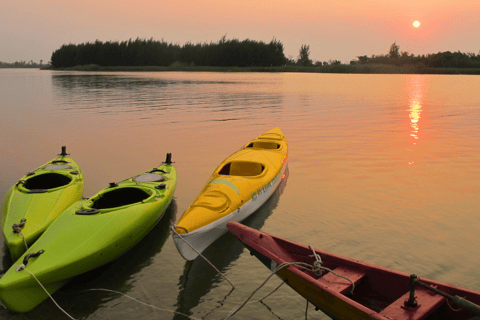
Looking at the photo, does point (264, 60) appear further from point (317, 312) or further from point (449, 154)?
point (317, 312)

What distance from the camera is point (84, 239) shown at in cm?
600

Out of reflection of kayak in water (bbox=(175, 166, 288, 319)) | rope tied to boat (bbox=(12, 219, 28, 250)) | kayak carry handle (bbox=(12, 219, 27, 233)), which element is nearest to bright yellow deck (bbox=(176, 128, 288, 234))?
reflection of kayak in water (bbox=(175, 166, 288, 319))

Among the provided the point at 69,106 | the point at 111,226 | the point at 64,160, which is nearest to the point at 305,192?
the point at 111,226

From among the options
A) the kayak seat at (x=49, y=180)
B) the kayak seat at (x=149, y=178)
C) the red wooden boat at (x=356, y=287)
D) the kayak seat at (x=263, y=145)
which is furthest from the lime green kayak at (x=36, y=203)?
the kayak seat at (x=263, y=145)

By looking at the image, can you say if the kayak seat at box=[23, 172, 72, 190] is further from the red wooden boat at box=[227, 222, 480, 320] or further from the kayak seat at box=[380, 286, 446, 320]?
the kayak seat at box=[380, 286, 446, 320]

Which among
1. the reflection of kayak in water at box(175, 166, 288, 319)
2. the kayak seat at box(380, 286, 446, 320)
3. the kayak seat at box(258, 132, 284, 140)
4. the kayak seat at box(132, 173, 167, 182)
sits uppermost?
the kayak seat at box(258, 132, 284, 140)

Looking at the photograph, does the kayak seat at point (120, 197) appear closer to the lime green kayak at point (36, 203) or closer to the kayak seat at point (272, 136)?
the lime green kayak at point (36, 203)

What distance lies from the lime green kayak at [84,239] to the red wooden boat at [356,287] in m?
2.16

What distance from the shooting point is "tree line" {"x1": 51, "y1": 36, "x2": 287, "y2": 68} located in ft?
364

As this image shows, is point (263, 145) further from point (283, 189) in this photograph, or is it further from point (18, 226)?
point (18, 226)

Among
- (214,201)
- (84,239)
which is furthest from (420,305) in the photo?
(84,239)

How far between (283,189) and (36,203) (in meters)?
5.96

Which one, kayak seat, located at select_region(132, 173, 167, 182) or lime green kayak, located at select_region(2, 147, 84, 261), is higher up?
kayak seat, located at select_region(132, 173, 167, 182)

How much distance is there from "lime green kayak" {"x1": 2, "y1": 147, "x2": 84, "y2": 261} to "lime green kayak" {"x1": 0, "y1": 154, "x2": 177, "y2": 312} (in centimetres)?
44
